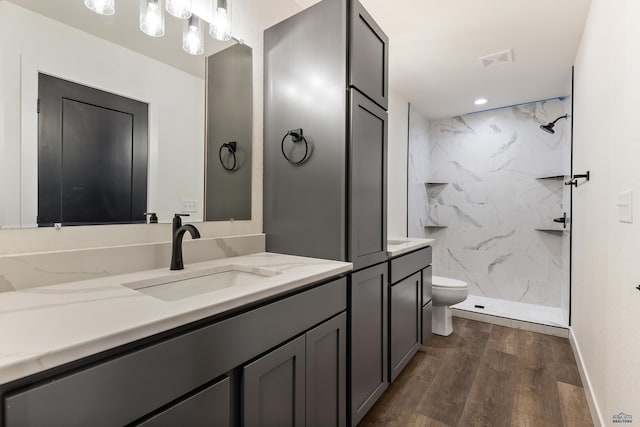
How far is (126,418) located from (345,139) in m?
1.27

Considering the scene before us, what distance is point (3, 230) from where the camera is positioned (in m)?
0.98

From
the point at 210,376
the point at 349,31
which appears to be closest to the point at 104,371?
the point at 210,376

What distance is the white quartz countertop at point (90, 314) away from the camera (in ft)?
1.81

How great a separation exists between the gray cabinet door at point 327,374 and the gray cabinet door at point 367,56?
1.15m

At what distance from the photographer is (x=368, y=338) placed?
5.40 feet

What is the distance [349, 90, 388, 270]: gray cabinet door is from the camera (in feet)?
4.98

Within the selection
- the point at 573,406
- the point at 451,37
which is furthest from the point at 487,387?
the point at 451,37

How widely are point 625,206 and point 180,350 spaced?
1556mm

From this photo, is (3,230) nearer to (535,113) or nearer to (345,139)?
(345,139)

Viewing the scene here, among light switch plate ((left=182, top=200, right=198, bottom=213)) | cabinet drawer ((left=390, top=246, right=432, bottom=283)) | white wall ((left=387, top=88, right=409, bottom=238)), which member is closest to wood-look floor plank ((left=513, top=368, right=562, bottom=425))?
cabinet drawer ((left=390, top=246, right=432, bottom=283))

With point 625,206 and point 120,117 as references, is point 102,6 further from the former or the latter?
point 625,206

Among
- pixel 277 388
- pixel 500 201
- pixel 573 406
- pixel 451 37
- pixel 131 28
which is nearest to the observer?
pixel 277 388

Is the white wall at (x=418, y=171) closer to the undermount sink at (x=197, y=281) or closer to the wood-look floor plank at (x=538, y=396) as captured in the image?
the wood-look floor plank at (x=538, y=396)

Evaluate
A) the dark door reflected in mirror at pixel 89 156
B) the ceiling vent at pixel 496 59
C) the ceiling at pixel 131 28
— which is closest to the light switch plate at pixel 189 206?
the dark door reflected in mirror at pixel 89 156
